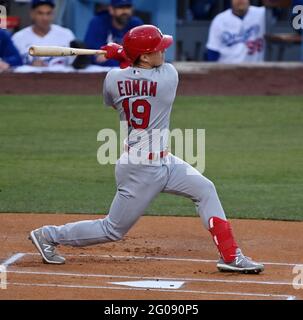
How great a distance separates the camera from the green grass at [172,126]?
9383 millimetres

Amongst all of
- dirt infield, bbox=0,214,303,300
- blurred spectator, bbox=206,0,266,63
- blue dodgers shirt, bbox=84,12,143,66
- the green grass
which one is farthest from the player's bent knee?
blurred spectator, bbox=206,0,266,63

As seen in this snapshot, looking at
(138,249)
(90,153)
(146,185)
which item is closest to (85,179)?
(90,153)

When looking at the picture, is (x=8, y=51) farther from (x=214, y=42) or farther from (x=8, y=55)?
(x=214, y=42)

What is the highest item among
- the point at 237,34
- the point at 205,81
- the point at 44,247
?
the point at 237,34

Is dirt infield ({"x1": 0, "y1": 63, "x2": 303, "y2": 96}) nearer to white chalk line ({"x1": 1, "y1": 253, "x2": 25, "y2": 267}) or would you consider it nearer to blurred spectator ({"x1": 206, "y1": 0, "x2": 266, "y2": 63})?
blurred spectator ({"x1": 206, "y1": 0, "x2": 266, "y2": 63})

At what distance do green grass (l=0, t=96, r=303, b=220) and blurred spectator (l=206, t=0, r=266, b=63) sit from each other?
0.63 m

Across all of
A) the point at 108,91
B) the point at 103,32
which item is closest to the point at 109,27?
the point at 103,32

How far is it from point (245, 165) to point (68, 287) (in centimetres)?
525

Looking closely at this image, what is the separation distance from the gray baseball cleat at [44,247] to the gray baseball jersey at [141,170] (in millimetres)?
119

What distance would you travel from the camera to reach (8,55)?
13992 mm

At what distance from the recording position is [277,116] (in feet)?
45.2
